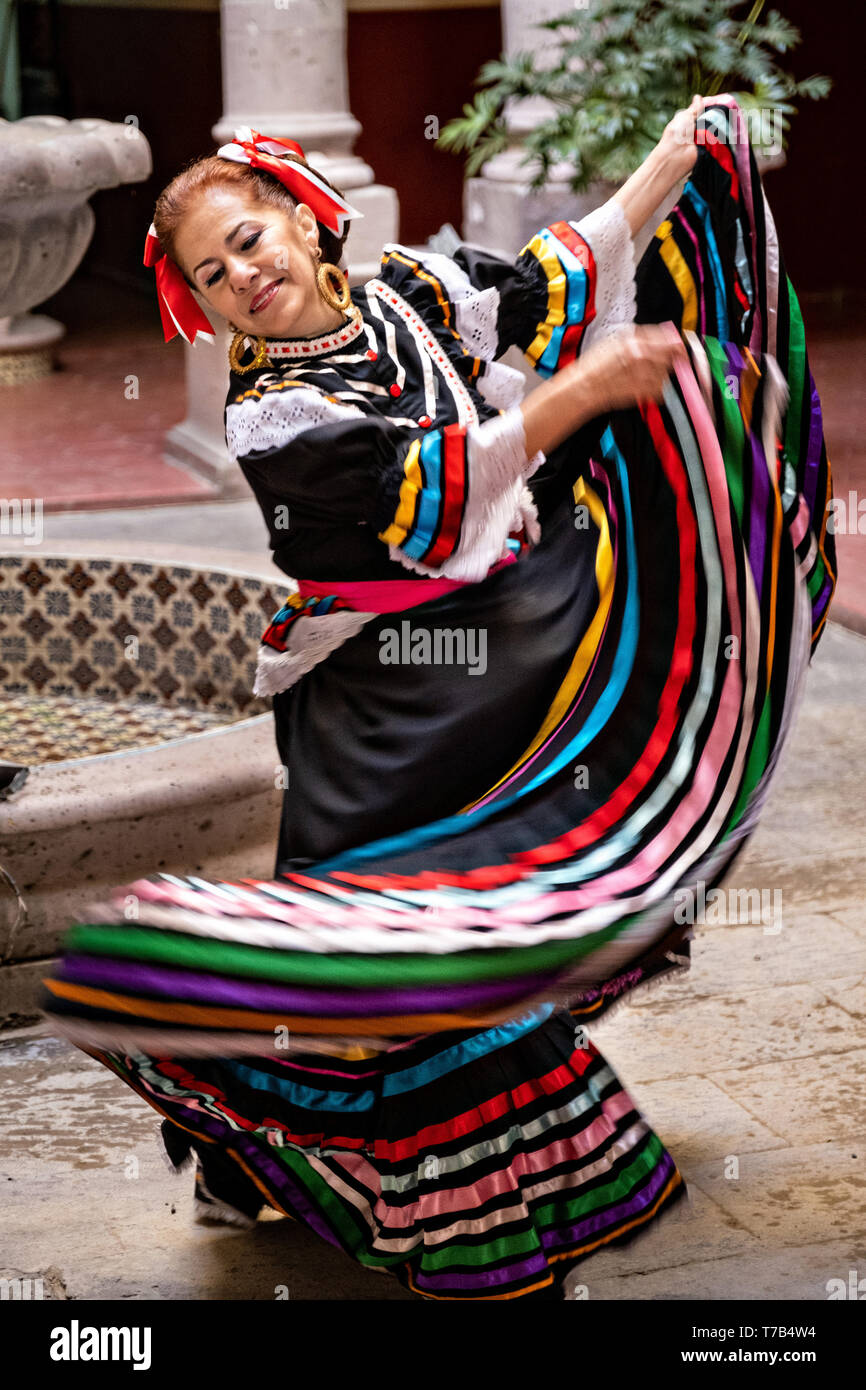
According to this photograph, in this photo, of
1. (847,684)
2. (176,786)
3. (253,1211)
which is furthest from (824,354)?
(253,1211)

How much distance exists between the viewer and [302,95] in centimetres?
720

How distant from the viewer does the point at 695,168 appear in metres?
2.65

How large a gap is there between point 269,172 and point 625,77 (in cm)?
476

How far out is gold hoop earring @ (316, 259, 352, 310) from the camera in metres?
2.34

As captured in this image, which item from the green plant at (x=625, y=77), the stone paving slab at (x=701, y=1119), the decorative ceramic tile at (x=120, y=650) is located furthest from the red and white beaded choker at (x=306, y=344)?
the green plant at (x=625, y=77)

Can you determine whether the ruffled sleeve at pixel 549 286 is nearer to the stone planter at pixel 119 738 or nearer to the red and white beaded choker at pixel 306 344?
the red and white beaded choker at pixel 306 344

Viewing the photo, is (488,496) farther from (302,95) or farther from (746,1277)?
(302,95)

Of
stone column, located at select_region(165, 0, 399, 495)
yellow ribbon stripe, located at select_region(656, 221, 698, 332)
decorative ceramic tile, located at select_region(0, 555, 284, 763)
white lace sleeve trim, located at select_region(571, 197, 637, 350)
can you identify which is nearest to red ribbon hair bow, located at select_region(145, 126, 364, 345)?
white lace sleeve trim, located at select_region(571, 197, 637, 350)

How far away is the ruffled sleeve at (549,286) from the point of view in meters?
2.54

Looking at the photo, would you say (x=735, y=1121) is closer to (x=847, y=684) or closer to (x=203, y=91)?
(x=847, y=684)

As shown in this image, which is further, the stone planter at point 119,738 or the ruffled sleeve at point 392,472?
the stone planter at point 119,738

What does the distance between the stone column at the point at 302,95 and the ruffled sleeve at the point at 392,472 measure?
490cm

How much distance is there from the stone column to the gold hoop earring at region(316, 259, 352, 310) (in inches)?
185

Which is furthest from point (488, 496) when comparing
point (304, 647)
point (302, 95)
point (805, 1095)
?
point (302, 95)
